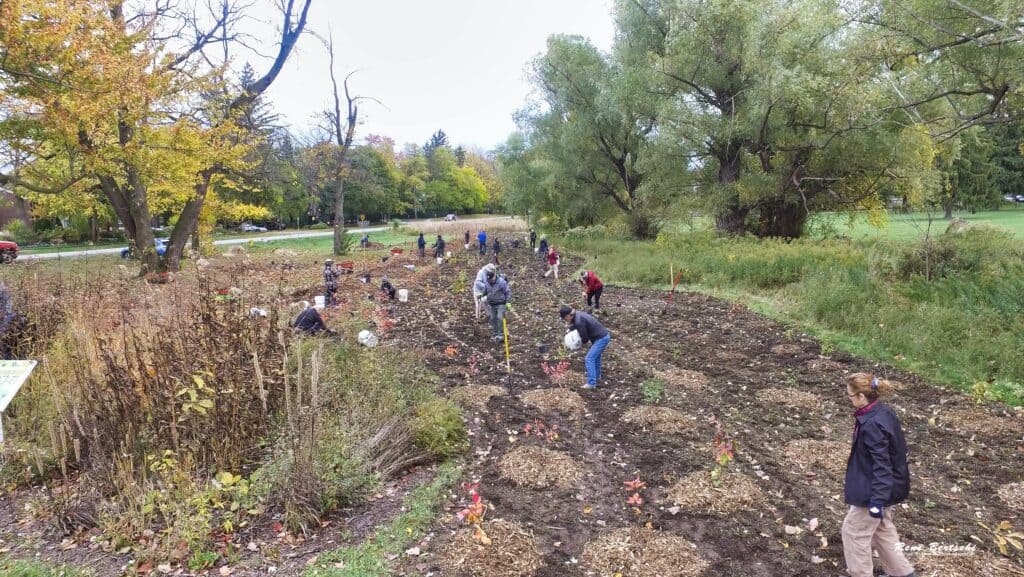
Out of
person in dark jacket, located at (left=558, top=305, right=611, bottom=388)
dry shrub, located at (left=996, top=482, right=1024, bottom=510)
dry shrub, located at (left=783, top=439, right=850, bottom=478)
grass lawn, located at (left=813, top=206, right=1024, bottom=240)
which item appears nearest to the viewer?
dry shrub, located at (left=996, top=482, right=1024, bottom=510)

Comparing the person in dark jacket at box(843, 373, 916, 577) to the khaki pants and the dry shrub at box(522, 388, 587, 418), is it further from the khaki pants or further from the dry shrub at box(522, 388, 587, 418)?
the dry shrub at box(522, 388, 587, 418)

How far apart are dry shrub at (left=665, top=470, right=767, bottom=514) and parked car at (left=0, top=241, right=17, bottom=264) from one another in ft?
91.6

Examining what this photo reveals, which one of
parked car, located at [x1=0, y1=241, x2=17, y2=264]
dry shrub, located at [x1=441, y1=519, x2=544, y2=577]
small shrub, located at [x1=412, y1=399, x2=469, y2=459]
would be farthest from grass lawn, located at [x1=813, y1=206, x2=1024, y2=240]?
parked car, located at [x1=0, y1=241, x2=17, y2=264]

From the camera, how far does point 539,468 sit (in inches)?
228

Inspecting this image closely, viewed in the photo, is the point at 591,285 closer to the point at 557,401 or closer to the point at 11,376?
the point at 557,401

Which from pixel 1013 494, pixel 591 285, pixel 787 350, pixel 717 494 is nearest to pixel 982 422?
pixel 1013 494

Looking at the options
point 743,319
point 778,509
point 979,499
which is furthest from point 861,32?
point 778,509

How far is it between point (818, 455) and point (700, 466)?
1.42 meters

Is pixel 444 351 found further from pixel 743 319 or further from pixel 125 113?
pixel 125 113

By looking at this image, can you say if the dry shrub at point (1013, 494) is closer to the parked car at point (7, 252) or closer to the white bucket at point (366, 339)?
the white bucket at point (366, 339)

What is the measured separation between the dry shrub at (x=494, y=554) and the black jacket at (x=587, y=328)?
3961mm

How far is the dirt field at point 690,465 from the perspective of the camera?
4309 mm

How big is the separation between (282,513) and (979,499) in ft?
21.5

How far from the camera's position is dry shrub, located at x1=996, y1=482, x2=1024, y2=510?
4957mm
